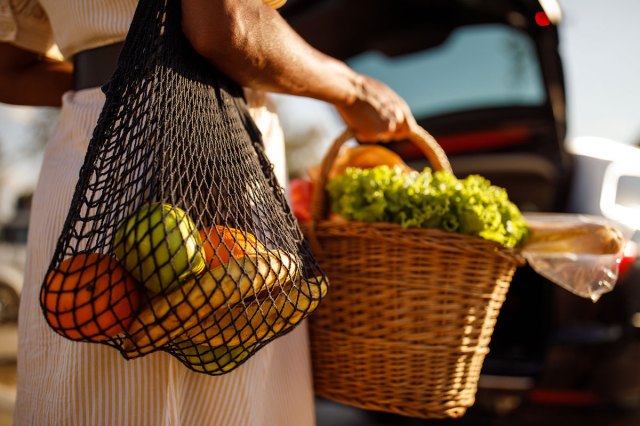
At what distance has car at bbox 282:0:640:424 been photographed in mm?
2430

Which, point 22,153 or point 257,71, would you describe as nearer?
point 257,71

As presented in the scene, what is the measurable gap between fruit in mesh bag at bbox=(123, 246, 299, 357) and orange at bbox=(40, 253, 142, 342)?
1.2 inches

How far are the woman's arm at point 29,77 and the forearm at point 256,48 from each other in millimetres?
693

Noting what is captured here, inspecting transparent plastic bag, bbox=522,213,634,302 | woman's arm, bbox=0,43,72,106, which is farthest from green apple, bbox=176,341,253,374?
woman's arm, bbox=0,43,72,106

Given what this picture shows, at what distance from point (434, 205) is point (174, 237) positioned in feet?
2.26

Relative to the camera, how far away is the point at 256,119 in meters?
1.27

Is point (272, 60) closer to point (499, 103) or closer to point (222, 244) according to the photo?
point (222, 244)

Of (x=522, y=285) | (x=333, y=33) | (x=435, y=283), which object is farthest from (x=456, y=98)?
(x=435, y=283)

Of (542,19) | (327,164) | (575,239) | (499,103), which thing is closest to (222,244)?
(327,164)

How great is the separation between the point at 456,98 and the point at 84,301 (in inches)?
111

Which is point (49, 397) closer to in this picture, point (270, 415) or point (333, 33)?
point (270, 415)

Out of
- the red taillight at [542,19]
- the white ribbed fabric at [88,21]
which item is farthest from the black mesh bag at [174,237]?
the red taillight at [542,19]

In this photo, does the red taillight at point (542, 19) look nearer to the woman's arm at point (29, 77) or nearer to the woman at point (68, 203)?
the woman at point (68, 203)

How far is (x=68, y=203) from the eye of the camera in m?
1.11
